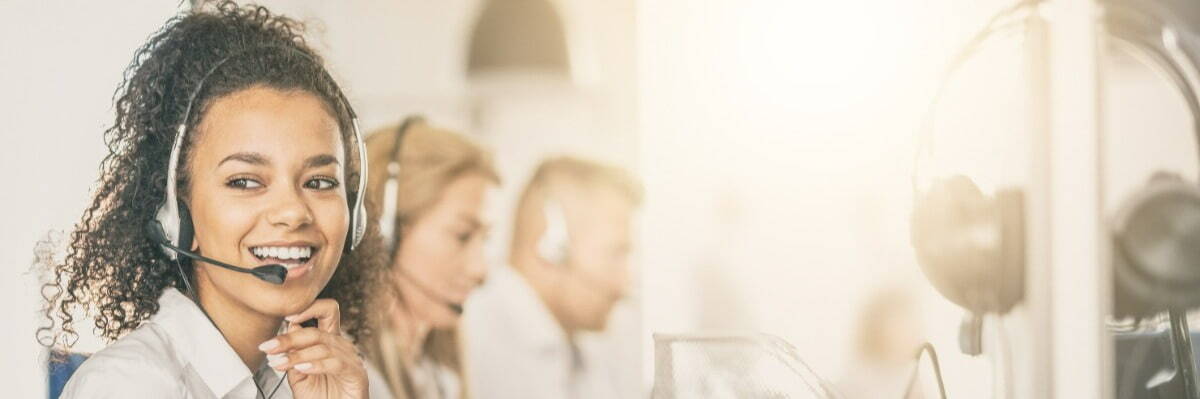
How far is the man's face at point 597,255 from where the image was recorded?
4.65 feet

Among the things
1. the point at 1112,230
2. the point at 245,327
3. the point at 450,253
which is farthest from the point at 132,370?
the point at 1112,230

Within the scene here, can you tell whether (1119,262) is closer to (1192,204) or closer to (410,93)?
(1192,204)

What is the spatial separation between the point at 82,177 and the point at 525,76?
709 mm

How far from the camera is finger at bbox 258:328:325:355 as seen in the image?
144cm

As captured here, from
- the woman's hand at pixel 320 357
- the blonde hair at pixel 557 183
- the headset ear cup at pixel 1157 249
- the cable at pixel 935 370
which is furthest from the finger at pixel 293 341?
the headset ear cup at pixel 1157 249

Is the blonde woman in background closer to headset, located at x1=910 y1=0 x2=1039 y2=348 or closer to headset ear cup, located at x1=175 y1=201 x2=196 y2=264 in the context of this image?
headset ear cup, located at x1=175 y1=201 x2=196 y2=264

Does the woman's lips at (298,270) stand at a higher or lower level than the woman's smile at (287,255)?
lower

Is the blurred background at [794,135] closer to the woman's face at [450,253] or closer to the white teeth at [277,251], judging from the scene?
the woman's face at [450,253]

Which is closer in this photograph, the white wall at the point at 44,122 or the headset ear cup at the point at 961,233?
the headset ear cup at the point at 961,233

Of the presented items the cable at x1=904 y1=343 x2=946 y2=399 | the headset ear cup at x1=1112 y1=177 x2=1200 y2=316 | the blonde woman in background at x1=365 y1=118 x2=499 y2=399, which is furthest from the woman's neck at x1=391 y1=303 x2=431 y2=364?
the headset ear cup at x1=1112 y1=177 x2=1200 y2=316

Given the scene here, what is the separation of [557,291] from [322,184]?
0.37m

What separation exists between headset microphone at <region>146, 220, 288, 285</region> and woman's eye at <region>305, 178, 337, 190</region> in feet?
0.40

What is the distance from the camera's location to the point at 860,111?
1.42m

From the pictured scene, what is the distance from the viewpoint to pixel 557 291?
1428 millimetres
